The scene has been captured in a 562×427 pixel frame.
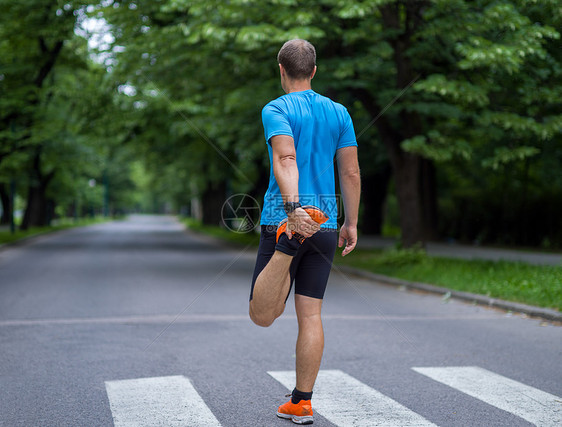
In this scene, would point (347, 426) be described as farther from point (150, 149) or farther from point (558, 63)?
point (150, 149)

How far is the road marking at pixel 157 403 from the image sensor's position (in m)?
3.86

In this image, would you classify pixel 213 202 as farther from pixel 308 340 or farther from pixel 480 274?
pixel 308 340

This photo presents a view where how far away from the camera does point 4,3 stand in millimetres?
15469

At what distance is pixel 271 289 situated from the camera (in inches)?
141

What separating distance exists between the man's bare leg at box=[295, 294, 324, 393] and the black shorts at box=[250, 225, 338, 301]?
6 centimetres

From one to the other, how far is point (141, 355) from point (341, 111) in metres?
3.08

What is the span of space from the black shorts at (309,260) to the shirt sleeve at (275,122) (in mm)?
525

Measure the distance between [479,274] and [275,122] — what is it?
8434mm

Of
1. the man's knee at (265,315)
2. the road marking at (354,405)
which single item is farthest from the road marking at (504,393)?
the man's knee at (265,315)

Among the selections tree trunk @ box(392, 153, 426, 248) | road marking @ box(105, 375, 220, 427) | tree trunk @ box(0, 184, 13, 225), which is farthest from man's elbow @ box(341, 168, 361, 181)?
tree trunk @ box(0, 184, 13, 225)

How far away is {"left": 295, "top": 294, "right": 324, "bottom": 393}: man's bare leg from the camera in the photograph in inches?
146

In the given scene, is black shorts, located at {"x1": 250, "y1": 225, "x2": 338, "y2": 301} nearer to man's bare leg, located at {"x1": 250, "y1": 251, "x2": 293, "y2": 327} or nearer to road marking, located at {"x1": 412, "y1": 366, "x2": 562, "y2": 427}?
man's bare leg, located at {"x1": 250, "y1": 251, "x2": 293, "y2": 327}

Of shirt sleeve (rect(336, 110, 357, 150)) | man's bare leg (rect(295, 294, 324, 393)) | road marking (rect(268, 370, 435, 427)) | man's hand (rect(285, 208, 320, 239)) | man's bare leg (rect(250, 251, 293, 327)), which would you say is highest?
shirt sleeve (rect(336, 110, 357, 150))

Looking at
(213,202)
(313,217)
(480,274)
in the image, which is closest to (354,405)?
(313,217)
